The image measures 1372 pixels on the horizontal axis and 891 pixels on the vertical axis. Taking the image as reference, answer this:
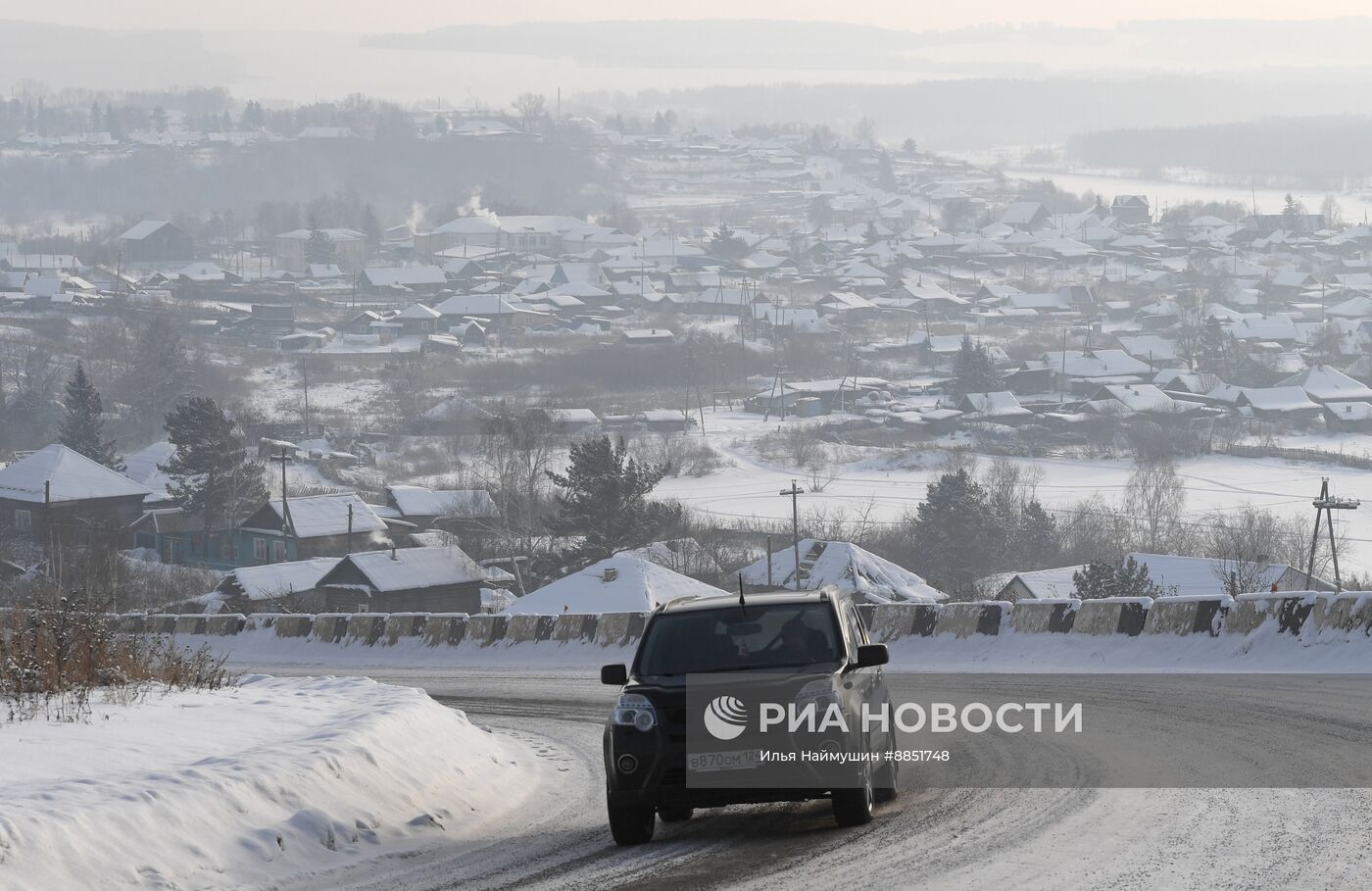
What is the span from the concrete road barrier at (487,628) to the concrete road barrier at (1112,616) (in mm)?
12341

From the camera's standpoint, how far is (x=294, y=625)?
35906 millimetres

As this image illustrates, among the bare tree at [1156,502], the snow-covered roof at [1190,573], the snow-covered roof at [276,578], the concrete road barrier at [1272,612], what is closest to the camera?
the concrete road barrier at [1272,612]

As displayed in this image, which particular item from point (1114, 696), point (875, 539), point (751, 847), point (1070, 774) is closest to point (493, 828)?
point (751, 847)

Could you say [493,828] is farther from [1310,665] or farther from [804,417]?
[804,417]

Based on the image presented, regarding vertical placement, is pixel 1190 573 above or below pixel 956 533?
above

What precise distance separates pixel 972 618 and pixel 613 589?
2841 cm

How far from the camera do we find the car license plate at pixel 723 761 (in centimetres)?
990

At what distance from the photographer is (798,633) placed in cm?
1075

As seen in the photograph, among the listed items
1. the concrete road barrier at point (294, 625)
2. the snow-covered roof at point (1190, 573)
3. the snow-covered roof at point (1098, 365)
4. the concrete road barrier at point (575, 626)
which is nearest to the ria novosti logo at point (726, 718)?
the concrete road barrier at point (575, 626)

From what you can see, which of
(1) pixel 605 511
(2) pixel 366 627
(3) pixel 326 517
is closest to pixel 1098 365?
(3) pixel 326 517

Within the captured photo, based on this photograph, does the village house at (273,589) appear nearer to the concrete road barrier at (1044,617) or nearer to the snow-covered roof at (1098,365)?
the concrete road barrier at (1044,617)

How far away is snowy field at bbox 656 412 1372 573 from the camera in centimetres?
8175

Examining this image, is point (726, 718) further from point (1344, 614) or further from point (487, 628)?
point (487, 628)

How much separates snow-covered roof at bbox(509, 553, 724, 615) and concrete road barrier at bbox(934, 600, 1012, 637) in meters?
25.5
